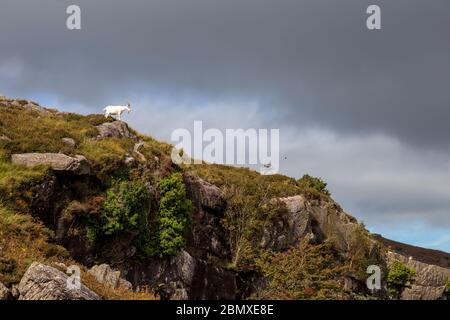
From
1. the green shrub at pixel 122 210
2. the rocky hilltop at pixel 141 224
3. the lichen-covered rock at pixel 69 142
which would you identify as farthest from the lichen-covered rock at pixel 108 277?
the lichen-covered rock at pixel 69 142

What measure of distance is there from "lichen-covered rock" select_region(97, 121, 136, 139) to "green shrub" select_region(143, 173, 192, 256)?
245 inches

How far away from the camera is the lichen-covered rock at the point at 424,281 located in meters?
60.7

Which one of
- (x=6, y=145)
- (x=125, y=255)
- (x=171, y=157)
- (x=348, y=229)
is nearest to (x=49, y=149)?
(x=6, y=145)

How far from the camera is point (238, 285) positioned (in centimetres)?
4188

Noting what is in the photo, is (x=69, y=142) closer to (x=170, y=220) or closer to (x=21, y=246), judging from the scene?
(x=170, y=220)


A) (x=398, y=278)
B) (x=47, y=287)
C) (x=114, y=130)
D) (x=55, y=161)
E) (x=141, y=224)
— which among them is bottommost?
(x=398, y=278)

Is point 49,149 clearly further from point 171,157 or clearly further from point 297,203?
point 297,203

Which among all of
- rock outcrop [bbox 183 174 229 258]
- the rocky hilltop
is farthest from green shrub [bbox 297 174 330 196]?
rock outcrop [bbox 183 174 229 258]

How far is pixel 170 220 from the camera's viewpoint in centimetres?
3597

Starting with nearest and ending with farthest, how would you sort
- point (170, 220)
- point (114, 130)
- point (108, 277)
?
point (108, 277) < point (170, 220) < point (114, 130)

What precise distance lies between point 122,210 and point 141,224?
83.9 inches

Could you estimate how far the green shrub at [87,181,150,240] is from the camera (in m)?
31.3

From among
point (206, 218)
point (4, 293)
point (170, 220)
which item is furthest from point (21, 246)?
point (206, 218)
